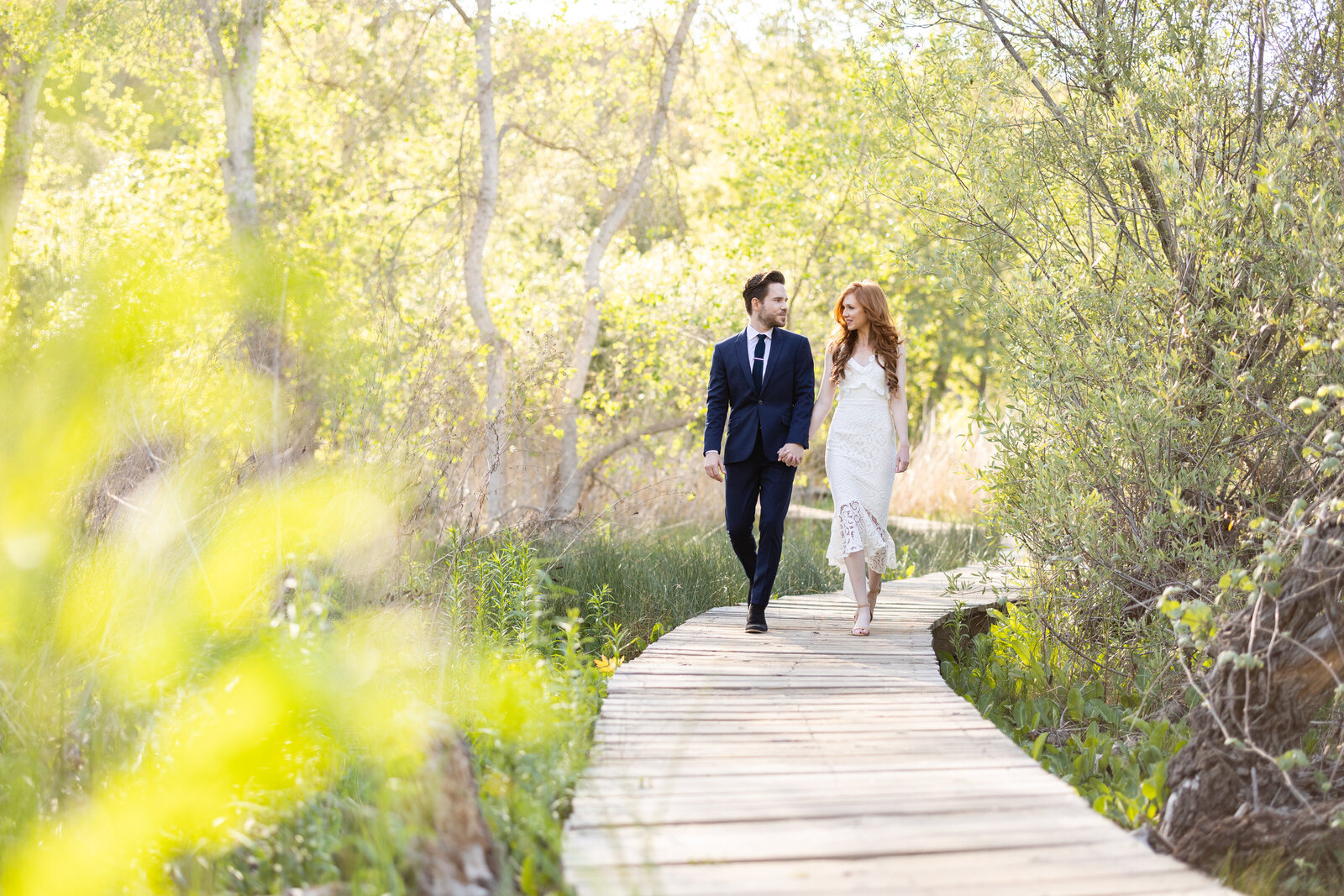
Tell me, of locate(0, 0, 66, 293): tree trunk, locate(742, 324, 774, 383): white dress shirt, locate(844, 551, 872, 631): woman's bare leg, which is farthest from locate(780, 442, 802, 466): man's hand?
locate(0, 0, 66, 293): tree trunk

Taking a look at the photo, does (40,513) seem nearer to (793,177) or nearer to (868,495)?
(868,495)

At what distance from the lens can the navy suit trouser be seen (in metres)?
5.16

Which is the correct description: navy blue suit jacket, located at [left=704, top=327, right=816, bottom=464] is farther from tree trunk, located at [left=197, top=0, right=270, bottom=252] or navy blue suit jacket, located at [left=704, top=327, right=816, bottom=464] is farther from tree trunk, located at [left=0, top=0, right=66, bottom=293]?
tree trunk, located at [left=0, top=0, right=66, bottom=293]

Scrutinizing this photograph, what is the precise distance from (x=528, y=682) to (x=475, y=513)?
2.93m

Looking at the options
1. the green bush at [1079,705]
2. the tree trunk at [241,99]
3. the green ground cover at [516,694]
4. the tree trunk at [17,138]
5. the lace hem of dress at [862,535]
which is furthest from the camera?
the tree trunk at [17,138]

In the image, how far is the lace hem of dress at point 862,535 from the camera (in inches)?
204

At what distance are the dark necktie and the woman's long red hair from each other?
1.31 feet

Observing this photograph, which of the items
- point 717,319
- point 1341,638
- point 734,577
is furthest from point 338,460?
point 717,319

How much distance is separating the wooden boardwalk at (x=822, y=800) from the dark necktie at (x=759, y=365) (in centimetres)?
147

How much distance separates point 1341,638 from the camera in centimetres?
311

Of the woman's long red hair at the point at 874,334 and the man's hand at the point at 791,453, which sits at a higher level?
the woman's long red hair at the point at 874,334

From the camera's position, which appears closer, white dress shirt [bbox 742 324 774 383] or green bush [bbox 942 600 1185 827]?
green bush [bbox 942 600 1185 827]

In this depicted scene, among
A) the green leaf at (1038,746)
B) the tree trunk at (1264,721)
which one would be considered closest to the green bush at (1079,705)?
the green leaf at (1038,746)

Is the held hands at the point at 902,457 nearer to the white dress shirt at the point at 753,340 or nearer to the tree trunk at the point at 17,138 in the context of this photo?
the white dress shirt at the point at 753,340
